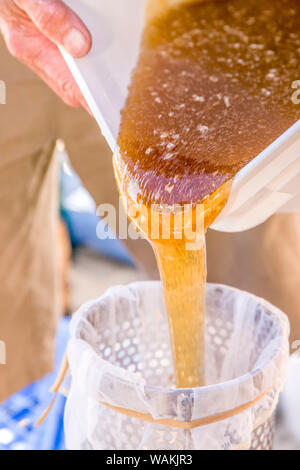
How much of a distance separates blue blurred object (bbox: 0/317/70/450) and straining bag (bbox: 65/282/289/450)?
20 cm

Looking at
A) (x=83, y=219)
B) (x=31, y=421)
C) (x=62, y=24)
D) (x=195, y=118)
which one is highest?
(x=62, y=24)

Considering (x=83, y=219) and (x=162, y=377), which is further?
(x=83, y=219)

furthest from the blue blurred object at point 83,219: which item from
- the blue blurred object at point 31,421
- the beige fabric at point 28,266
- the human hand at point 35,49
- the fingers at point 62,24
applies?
the fingers at point 62,24

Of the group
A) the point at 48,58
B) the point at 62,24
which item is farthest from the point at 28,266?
the point at 62,24

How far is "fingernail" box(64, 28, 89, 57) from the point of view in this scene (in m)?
0.52

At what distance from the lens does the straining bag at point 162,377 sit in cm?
48

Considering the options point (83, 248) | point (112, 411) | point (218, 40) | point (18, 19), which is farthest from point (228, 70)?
point (83, 248)

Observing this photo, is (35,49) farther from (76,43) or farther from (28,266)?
(28,266)

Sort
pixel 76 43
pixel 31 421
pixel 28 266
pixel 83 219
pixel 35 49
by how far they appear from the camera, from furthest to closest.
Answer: pixel 83 219 < pixel 28 266 < pixel 31 421 < pixel 35 49 < pixel 76 43

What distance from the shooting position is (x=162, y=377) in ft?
2.37

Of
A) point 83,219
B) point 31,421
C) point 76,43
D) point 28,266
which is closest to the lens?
point 76,43

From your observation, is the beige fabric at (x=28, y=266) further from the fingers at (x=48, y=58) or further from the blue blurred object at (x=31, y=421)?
the fingers at (x=48, y=58)

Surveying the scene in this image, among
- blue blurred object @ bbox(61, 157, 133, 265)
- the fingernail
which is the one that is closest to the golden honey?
the fingernail

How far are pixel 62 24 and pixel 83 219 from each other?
1.06 m
